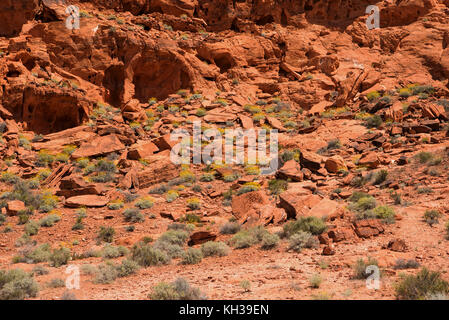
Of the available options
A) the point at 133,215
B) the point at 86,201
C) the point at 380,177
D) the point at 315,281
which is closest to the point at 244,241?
the point at 315,281

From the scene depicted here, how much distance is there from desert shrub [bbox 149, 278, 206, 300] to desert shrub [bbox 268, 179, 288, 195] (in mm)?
8368

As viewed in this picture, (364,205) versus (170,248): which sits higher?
(364,205)

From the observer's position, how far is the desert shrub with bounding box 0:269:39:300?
6.97m

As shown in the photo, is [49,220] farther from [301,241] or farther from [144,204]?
[301,241]

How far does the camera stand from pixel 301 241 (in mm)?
9422

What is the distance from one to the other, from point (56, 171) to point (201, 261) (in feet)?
36.8

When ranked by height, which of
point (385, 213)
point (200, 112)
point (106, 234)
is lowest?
point (106, 234)

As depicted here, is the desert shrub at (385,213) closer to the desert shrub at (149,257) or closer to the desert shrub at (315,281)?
the desert shrub at (315,281)

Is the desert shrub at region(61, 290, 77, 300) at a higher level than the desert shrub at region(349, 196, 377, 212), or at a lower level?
lower

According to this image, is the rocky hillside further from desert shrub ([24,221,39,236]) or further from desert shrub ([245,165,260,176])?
desert shrub ([245,165,260,176])

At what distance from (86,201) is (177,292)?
9688 millimetres

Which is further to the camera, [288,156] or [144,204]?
[288,156]

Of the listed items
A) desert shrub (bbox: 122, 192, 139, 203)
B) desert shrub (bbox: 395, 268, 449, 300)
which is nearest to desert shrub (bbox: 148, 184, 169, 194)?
desert shrub (bbox: 122, 192, 139, 203)
